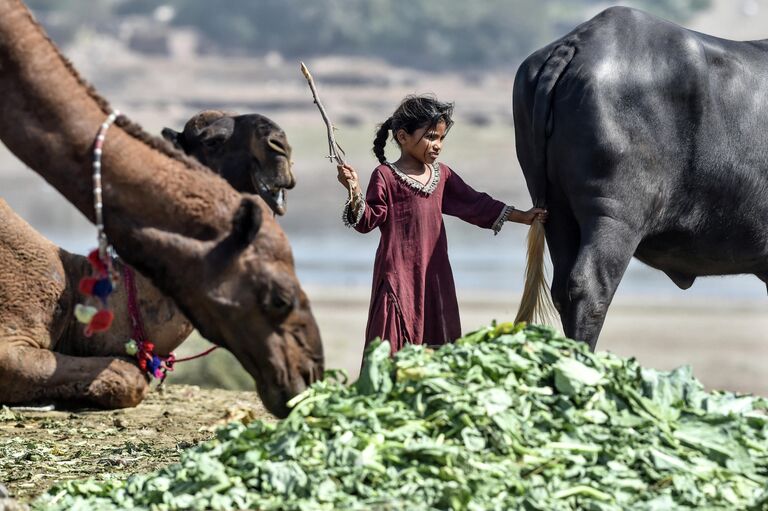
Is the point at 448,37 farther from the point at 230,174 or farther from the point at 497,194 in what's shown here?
the point at 230,174

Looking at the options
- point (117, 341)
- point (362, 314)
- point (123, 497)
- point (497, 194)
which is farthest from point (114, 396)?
point (497, 194)

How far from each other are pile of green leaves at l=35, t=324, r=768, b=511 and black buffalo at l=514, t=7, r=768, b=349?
56.2 inches

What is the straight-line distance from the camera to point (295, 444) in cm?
536

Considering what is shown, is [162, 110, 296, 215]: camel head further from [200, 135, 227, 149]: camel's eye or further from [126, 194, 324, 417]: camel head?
[126, 194, 324, 417]: camel head

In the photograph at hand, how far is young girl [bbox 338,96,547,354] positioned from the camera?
739 centimetres

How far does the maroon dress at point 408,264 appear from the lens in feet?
24.2

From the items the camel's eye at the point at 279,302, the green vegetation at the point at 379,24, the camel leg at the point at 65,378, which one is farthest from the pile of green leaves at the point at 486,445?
the green vegetation at the point at 379,24

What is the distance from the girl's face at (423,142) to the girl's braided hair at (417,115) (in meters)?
0.02

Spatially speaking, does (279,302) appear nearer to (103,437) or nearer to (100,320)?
(100,320)

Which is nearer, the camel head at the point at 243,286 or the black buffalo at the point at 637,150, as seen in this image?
the camel head at the point at 243,286

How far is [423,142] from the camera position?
7.50 meters

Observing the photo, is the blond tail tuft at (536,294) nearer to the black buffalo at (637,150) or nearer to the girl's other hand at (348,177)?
the black buffalo at (637,150)

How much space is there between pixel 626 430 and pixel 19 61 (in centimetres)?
286

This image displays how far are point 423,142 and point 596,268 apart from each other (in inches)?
46.3
